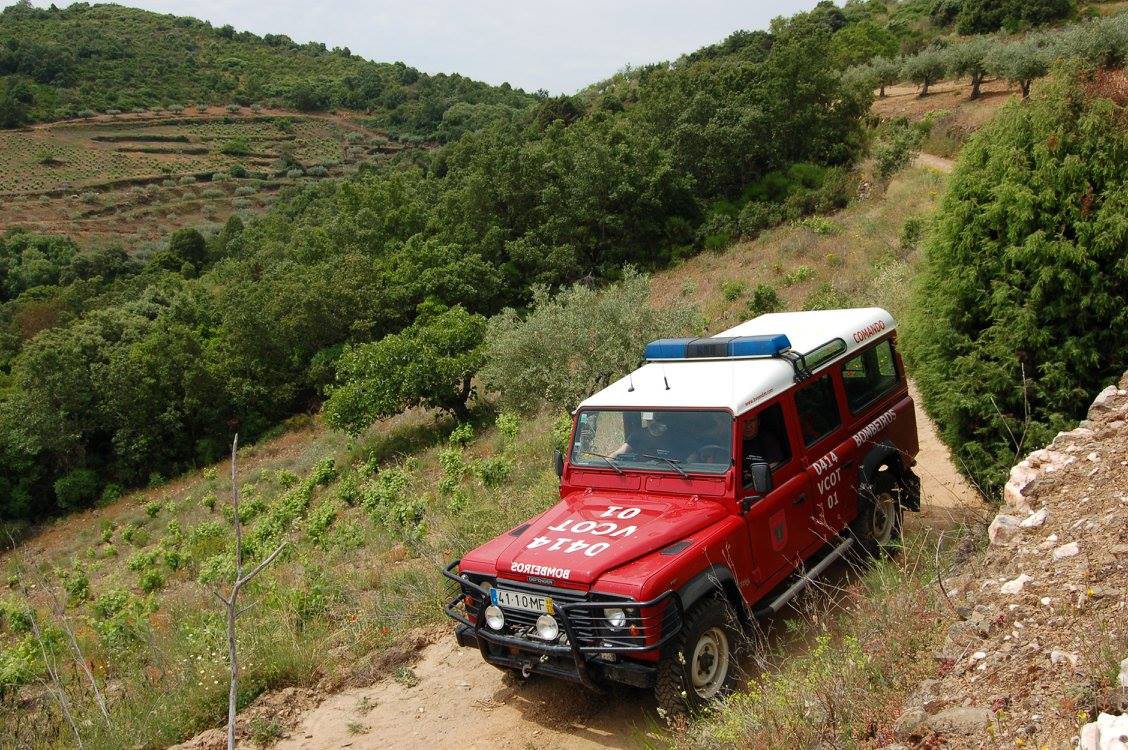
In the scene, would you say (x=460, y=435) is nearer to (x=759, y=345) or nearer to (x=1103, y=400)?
(x=759, y=345)

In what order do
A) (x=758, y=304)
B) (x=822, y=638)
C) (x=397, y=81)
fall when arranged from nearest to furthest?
(x=822, y=638) < (x=758, y=304) < (x=397, y=81)

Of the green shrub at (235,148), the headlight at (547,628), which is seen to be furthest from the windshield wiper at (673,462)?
the green shrub at (235,148)

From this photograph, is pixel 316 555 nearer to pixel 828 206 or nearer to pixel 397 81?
pixel 828 206

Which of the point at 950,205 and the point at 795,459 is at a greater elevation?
the point at 950,205

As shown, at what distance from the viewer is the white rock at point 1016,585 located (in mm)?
3988

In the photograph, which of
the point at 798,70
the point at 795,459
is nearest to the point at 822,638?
the point at 795,459

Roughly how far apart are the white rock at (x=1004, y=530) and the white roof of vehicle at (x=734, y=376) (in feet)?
5.68

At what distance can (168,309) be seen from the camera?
39.3 meters

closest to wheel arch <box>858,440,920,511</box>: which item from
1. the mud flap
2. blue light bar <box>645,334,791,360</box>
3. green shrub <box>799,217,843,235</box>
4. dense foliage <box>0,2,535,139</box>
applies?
the mud flap

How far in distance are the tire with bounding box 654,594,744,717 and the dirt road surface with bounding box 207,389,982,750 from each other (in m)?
0.28

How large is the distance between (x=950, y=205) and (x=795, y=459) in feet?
8.65

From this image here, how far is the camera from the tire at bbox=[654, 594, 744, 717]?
4.72 meters

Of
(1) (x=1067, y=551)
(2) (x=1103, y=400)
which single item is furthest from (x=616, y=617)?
(2) (x=1103, y=400)

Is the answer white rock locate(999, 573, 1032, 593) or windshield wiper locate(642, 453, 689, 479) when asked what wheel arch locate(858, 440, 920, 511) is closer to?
windshield wiper locate(642, 453, 689, 479)
